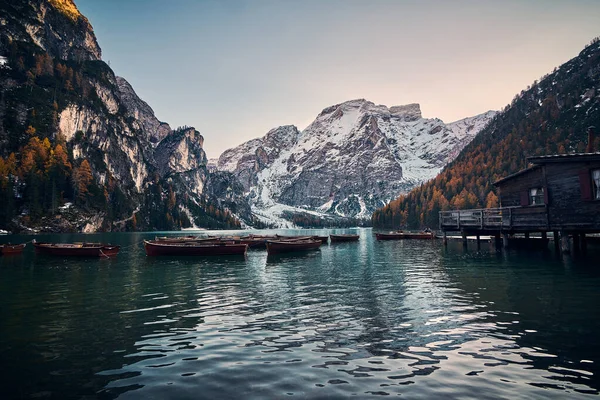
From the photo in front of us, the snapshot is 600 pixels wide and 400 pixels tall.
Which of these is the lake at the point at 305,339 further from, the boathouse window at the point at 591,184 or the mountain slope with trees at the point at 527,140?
the mountain slope with trees at the point at 527,140

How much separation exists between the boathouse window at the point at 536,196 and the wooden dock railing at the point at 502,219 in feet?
6.22

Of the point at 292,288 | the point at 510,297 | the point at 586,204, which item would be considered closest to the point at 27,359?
the point at 292,288

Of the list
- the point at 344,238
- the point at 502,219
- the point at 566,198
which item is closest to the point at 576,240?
the point at 502,219

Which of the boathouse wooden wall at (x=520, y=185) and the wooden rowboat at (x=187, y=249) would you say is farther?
the wooden rowboat at (x=187, y=249)

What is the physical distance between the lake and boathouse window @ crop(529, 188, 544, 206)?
16190 mm

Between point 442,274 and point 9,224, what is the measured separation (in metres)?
162

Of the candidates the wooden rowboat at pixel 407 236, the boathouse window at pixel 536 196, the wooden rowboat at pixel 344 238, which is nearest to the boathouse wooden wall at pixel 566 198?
the boathouse window at pixel 536 196

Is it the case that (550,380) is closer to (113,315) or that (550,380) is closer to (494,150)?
(113,315)

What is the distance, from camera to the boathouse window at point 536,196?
42844 millimetres

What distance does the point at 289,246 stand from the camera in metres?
63.6

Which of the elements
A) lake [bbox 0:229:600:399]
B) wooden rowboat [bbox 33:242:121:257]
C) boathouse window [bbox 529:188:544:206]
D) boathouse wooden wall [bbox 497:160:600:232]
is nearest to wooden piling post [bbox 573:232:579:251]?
boathouse window [bbox 529:188:544:206]

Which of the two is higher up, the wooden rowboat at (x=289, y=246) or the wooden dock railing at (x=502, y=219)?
the wooden dock railing at (x=502, y=219)

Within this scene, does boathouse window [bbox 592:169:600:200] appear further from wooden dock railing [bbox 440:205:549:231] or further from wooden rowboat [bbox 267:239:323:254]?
wooden rowboat [bbox 267:239:323:254]

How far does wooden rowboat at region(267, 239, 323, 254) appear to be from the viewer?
58.5 metres
